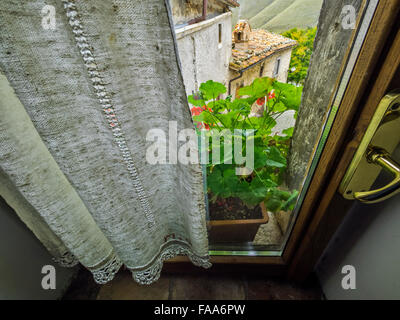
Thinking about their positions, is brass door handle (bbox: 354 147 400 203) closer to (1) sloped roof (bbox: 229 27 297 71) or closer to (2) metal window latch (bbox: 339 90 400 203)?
(2) metal window latch (bbox: 339 90 400 203)

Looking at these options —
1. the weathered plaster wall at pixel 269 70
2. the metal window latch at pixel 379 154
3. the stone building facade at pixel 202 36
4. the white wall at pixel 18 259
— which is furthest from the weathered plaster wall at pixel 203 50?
the white wall at pixel 18 259

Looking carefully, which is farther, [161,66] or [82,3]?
[161,66]

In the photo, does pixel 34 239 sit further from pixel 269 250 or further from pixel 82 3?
pixel 269 250

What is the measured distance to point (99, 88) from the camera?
0.38 m

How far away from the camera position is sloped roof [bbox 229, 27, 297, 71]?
692 mm

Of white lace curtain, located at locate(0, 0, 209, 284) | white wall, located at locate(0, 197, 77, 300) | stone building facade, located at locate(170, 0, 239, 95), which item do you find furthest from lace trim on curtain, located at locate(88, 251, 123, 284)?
stone building facade, located at locate(170, 0, 239, 95)

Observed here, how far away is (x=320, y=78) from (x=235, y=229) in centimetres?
65

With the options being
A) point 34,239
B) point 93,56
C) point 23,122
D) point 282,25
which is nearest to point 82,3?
point 93,56

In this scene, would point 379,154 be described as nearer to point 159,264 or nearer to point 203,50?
point 203,50

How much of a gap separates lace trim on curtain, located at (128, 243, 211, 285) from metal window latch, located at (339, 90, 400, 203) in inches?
19.8

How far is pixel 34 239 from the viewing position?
781 mm

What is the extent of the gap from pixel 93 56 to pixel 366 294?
3.28ft

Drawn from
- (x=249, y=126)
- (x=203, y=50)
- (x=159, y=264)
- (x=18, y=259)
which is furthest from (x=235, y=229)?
(x=18, y=259)

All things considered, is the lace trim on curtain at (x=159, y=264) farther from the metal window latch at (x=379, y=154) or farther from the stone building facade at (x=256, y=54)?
the stone building facade at (x=256, y=54)
